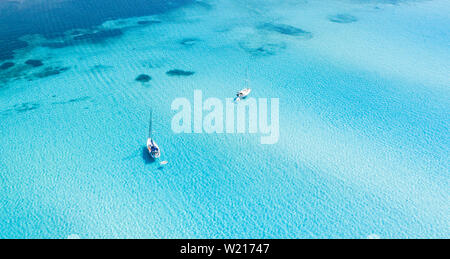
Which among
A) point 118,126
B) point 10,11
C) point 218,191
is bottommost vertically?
point 218,191

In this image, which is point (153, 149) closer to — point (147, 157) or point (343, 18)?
point (147, 157)

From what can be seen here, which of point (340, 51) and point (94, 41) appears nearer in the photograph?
point (340, 51)

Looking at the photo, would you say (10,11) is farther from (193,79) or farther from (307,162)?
(307,162)

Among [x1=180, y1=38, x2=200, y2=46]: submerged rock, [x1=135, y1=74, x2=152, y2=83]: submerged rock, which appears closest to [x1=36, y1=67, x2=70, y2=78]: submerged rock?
[x1=135, y1=74, x2=152, y2=83]: submerged rock

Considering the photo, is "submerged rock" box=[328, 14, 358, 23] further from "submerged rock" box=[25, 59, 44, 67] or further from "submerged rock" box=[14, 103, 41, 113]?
"submerged rock" box=[14, 103, 41, 113]

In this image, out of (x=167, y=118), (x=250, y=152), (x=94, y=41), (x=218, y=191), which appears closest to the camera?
(x=218, y=191)

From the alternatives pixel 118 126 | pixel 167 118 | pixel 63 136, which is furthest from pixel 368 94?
pixel 63 136

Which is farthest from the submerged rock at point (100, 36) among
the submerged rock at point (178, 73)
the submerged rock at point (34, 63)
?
the submerged rock at point (178, 73)
